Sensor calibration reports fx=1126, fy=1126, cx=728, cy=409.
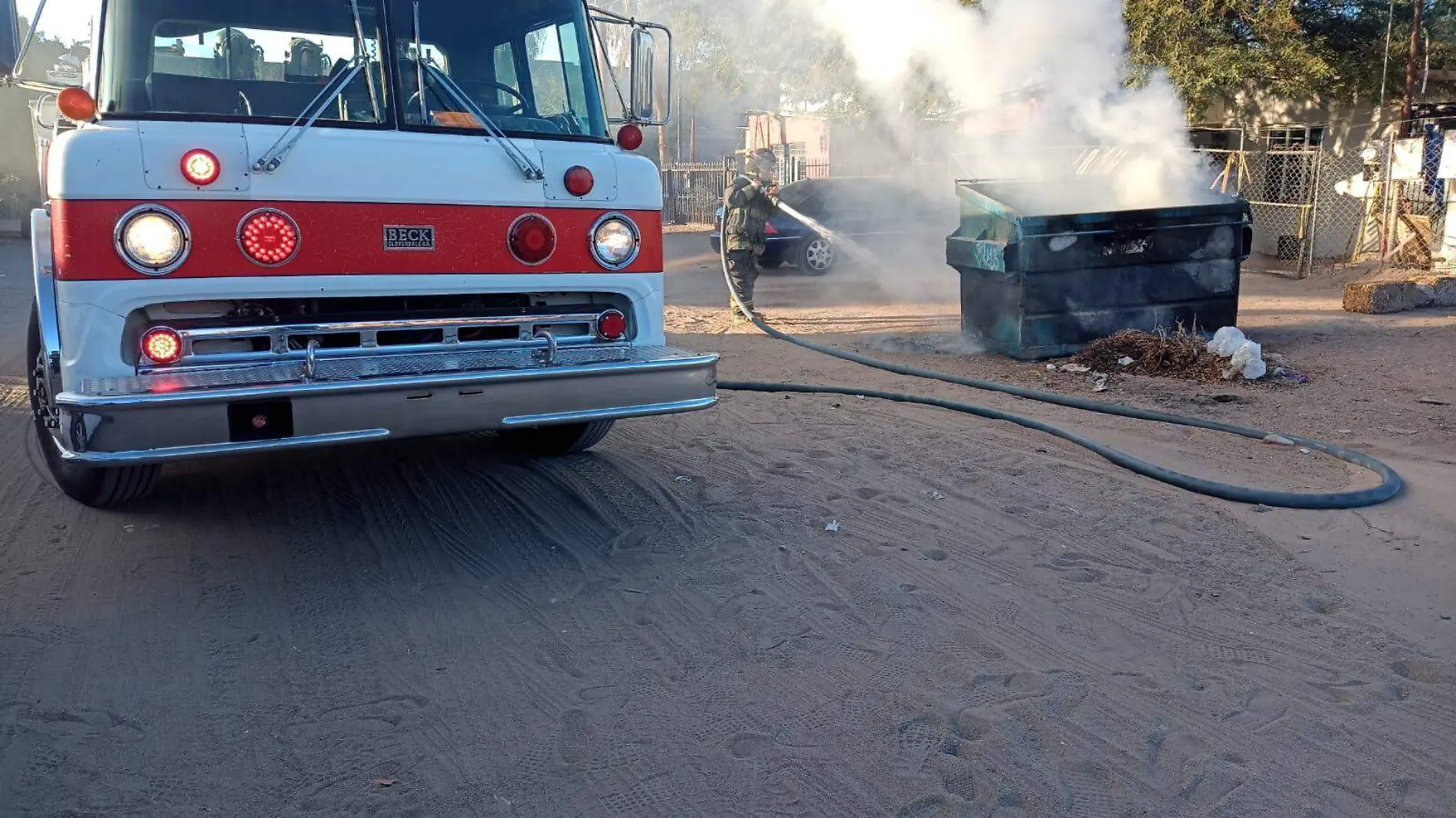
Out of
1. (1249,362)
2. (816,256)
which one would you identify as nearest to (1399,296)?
(1249,362)

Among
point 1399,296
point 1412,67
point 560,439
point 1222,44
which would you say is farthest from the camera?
point 1222,44

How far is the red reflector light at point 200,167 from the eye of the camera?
13.2ft

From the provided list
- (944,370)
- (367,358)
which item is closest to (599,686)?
(367,358)

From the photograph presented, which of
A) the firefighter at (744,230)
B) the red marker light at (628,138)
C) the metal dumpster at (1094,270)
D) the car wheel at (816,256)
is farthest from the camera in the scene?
the car wheel at (816,256)

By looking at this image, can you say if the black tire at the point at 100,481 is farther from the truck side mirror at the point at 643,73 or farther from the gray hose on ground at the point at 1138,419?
the gray hose on ground at the point at 1138,419

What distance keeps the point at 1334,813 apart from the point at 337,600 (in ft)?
11.2

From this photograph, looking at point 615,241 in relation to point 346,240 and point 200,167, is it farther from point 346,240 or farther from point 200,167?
point 200,167

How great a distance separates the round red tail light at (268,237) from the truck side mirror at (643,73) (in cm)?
189

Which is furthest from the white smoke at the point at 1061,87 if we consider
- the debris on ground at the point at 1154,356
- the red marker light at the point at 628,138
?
the red marker light at the point at 628,138

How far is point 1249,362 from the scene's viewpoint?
345 inches

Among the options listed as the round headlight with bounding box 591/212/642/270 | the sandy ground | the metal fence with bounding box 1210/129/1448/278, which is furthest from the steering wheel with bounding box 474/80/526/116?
the metal fence with bounding box 1210/129/1448/278

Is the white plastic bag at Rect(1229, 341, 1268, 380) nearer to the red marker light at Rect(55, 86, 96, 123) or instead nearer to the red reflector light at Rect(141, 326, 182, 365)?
the red reflector light at Rect(141, 326, 182, 365)

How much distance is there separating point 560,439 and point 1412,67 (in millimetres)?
14601

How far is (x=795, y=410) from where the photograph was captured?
25.5 feet
